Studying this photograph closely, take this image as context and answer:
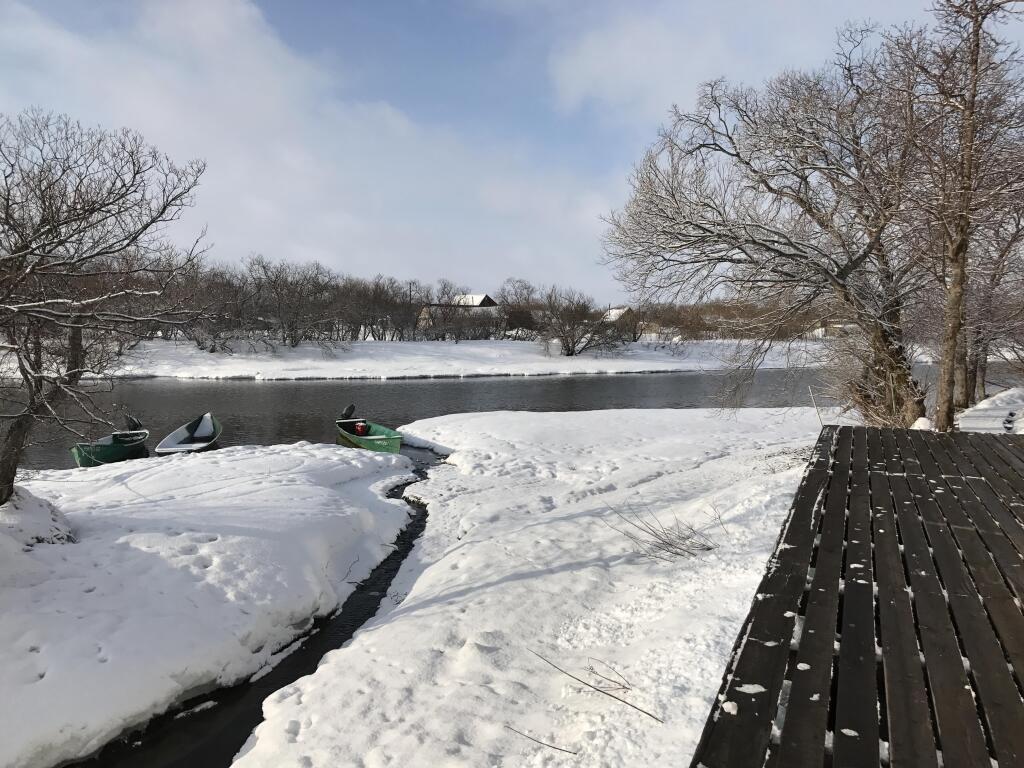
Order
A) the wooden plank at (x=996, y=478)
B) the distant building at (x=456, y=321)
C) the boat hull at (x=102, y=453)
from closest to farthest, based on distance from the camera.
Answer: the wooden plank at (x=996, y=478)
the boat hull at (x=102, y=453)
the distant building at (x=456, y=321)

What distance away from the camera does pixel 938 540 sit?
3678mm

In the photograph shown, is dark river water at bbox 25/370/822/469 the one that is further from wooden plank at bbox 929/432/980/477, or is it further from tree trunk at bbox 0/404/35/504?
wooden plank at bbox 929/432/980/477

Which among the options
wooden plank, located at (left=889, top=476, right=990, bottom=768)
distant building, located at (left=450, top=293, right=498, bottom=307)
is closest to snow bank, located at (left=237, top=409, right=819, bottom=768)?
wooden plank, located at (left=889, top=476, right=990, bottom=768)

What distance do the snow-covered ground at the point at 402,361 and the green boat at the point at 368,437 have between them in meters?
22.8

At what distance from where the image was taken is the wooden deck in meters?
1.92

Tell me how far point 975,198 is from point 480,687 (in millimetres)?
8564

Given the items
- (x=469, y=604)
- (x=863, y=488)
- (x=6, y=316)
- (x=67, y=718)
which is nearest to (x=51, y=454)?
(x=6, y=316)

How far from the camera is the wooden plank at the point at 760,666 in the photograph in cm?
191

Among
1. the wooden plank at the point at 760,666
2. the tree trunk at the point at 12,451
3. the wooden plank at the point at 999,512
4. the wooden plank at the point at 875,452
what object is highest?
the wooden plank at the point at 875,452

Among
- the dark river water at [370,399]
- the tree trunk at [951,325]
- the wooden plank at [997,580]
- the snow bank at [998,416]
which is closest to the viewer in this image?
the wooden plank at [997,580]

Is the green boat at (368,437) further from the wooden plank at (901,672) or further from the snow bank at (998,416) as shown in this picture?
the wooden plank at (901,672)

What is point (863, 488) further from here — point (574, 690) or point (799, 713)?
point (799, 713)

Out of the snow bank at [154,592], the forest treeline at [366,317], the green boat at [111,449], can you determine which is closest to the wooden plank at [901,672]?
the snow bank at [154,592]

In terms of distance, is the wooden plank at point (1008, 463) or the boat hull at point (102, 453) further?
the boat hull at point (102, 453)
